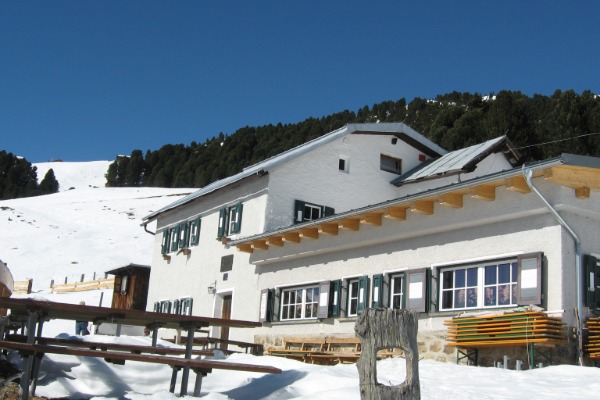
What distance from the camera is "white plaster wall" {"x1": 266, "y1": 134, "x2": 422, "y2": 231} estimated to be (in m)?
23.2

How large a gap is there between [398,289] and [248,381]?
6683 mm

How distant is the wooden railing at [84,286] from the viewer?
149ft

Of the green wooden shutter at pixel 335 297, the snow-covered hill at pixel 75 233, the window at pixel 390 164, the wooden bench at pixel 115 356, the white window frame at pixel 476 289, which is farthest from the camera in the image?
the snow-covered hill at pixel 75 233

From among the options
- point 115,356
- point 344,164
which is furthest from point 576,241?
point 344,164

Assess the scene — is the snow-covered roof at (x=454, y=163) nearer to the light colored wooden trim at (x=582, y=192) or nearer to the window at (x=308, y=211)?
the window at (x=308, y=211)

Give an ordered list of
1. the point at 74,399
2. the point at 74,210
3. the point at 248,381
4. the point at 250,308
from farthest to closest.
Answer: the point at 74,210, the point at 250,308, the point at 248,381, the point at 74,399

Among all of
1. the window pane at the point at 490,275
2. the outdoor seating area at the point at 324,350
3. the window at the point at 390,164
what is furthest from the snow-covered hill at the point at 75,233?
the window pane at the point at 490,275

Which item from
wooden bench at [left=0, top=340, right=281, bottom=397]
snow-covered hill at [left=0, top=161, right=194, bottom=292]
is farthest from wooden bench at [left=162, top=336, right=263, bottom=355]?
snow-covered hill at [left=0, top=161, right=194, bottom=292]

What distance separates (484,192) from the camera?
14.8 m

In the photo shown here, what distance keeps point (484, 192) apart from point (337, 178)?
9916 mm

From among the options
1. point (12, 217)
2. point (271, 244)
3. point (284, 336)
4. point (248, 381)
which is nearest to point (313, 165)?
point (271, 244)

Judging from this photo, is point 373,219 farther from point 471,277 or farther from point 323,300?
point 471,277

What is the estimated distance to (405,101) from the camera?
360 feet

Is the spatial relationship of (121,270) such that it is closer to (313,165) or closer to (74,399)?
(313,165)
